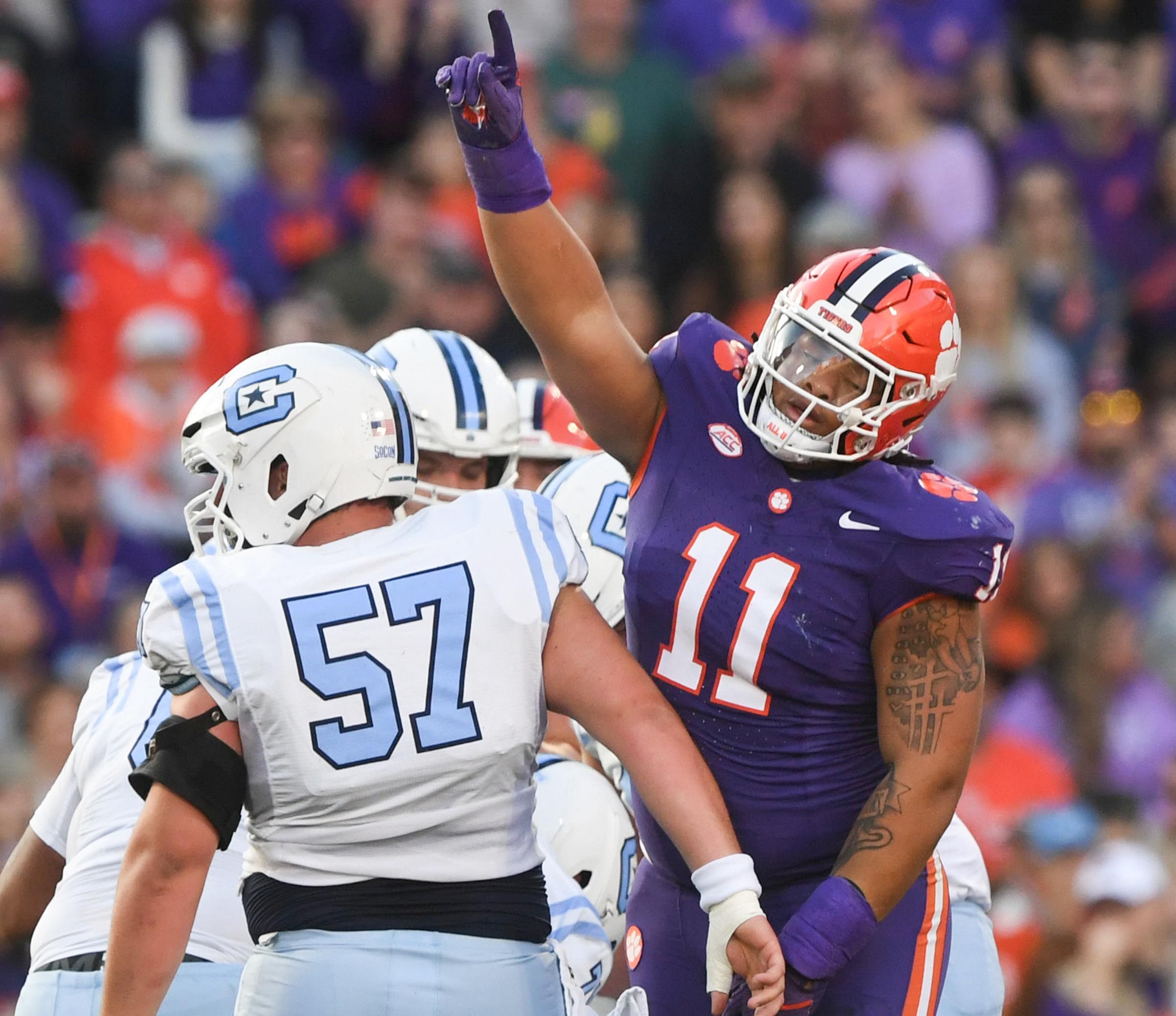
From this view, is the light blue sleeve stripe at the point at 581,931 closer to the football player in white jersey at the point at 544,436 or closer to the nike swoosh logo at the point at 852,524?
the nike swoosh logo at the point at 852,524

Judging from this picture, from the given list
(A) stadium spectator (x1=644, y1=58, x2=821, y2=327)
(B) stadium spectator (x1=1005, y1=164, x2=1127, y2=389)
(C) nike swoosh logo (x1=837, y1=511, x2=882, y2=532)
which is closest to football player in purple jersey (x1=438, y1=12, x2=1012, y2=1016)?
(C) nike swoosh logo (x1=837, y1=511, x2=882, y2=532)

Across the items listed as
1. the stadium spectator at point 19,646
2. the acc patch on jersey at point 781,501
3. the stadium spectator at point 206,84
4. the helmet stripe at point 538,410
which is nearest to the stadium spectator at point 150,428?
the stadium spectator at point 19,646

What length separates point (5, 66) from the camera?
8.69 meters

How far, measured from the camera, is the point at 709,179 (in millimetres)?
9570

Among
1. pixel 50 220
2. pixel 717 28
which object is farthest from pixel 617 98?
pixel 50 220

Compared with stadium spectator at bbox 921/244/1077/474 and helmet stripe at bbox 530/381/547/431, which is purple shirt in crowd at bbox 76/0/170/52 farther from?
helmet stripe at bbox 530/381/547/431

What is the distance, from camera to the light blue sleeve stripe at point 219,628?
2992mm

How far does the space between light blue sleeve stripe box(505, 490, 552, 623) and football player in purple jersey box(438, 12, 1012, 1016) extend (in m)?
0.41

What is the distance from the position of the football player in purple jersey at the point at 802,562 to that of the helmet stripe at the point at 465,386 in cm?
71

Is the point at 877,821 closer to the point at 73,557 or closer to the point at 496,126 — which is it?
the point at 496,126

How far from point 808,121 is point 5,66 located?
4.07 m

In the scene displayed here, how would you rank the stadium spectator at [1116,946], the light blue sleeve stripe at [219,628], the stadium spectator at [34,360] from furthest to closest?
1. the stadium spectator at [34,360]
2. the stadium spectator at [1116,946]
3. the light blue sleeve stripe at [219,628]

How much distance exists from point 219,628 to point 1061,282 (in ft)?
24.8

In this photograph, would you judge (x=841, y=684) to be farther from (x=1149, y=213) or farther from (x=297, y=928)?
(x=1149, y=213)
